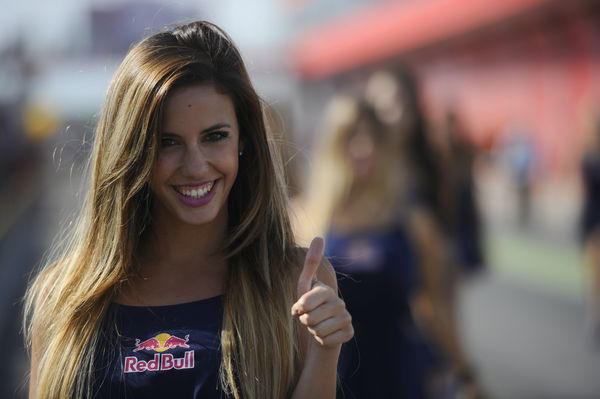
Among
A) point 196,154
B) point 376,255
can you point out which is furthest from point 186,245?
point 376,255

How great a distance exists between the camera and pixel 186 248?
254 cm

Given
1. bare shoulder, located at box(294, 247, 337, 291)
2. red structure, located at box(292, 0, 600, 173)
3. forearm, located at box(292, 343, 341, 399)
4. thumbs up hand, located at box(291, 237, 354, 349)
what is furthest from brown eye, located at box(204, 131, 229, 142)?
red structure, located at box(292, 0, 600, 173)

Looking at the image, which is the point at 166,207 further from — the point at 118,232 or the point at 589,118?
the point at 589,118

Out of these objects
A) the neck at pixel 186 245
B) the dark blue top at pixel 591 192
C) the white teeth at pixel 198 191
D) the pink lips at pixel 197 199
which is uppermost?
the white teeth at pixel 198 191

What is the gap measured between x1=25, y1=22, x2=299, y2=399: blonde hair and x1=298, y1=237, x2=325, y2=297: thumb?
0.51 ft

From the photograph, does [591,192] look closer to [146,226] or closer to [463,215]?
[463,215]

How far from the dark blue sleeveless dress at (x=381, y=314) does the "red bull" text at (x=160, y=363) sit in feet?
6.20

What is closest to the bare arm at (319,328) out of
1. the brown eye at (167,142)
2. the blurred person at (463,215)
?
the brown eye at (167,142)

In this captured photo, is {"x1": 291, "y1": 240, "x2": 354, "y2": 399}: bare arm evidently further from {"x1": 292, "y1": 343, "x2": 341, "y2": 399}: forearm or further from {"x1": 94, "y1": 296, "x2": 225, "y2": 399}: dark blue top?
{"x1": 94, "y1": 296, "x2": 225, "y2": 399}: dark blue top

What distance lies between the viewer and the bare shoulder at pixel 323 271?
7.95 ft

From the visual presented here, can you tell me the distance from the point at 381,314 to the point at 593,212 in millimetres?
4812

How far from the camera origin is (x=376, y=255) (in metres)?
4.60

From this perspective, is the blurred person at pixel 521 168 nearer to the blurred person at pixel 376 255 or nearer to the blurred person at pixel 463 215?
the blurred person at pixel 463 215

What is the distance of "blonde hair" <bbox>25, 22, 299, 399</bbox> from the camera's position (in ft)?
7.63
